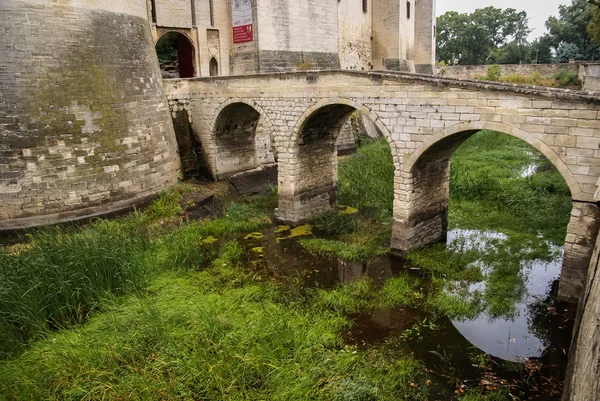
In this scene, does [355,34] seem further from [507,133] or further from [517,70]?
[507,133]

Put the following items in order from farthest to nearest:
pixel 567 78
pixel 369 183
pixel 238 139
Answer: pixel 567 78 → pixel 238 139 → pixel 369 183

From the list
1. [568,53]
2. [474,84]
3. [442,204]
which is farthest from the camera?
[568,53]

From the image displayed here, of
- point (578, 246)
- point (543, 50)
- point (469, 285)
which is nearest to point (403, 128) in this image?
point (469, 285)

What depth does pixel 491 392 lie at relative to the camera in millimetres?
5418

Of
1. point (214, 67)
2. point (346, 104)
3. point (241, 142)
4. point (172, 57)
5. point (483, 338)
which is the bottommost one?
point (483, 338)

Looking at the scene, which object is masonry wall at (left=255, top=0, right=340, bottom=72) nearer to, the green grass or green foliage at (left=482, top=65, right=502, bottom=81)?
the green grass

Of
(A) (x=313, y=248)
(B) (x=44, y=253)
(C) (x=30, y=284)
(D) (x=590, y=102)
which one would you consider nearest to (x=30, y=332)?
(C) (x=30, y=284)

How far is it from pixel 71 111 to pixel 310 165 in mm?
5921

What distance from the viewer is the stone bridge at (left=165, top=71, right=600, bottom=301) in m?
7.10

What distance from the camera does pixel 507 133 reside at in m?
7.67

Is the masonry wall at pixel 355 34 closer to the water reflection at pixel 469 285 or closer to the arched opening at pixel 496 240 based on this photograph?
the arched opening at pixel 496 240

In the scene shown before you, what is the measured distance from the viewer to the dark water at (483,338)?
18.9 ft

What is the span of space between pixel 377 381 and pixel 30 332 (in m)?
4.69

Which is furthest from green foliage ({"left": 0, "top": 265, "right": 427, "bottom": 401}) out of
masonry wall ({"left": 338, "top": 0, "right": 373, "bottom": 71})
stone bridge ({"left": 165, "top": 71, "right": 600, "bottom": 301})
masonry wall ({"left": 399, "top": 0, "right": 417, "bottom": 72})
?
masonry wall ({"left": 399, "top": 0, "right": 417, "bottom": 72})
